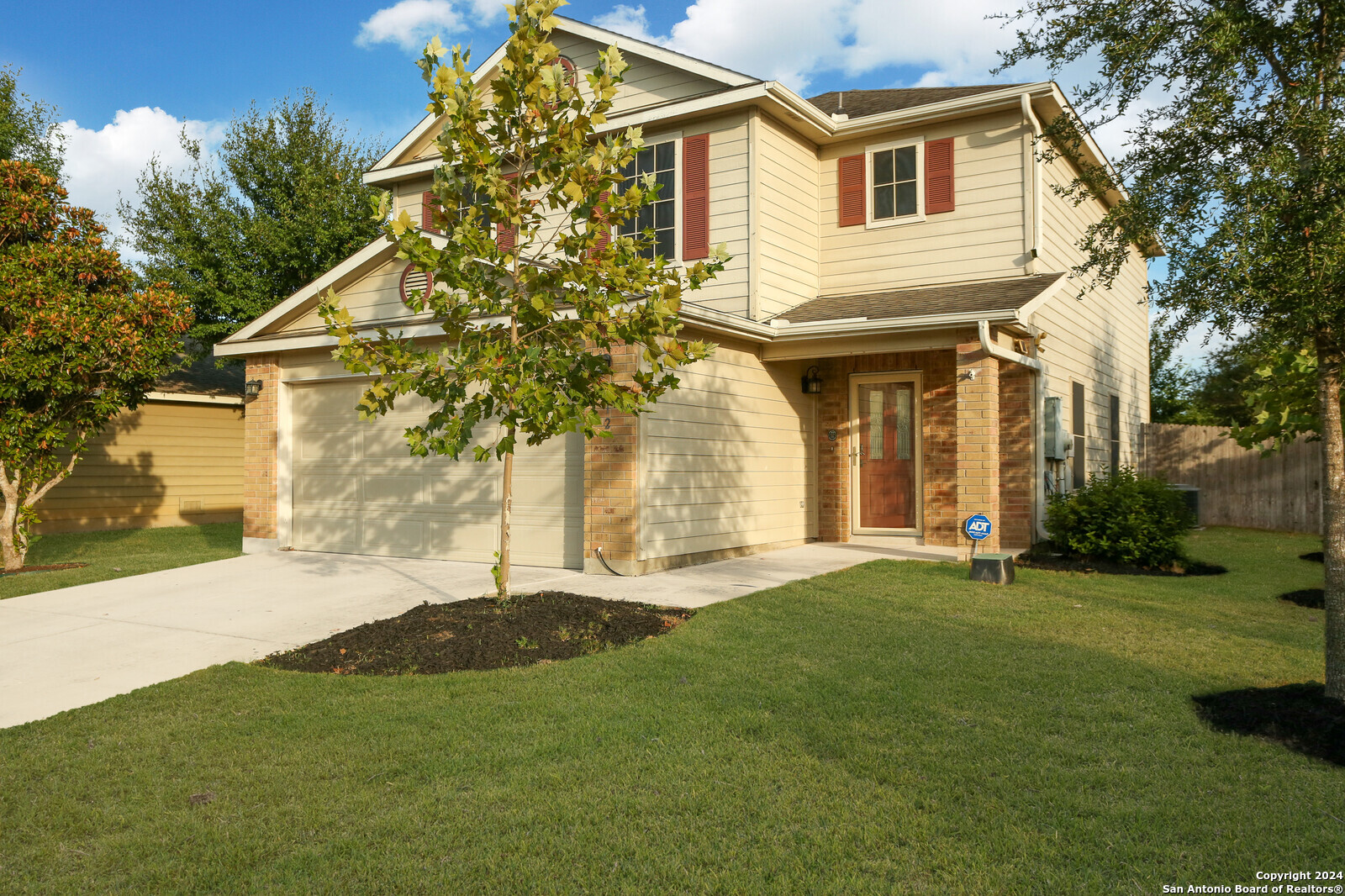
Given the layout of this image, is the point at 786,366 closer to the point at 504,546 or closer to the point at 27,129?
the point at 504,546

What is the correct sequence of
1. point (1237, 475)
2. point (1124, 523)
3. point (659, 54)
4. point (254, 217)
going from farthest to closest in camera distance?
1. point (254, 217)
2. point (1237, 475)
3. point (659, 54)
4. point (1124, 523)

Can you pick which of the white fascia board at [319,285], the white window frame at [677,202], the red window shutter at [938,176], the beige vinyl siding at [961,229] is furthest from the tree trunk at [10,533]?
the red window shutter at [938,176]

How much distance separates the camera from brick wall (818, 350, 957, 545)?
11430mm

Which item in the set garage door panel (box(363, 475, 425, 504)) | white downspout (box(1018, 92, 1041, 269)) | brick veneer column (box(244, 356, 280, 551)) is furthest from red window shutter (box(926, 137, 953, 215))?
brick veneer column (box(244, 356, 280, 551))

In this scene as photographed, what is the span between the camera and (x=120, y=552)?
12.4m

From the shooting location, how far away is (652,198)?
18.8 ft

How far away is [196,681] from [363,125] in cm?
1923

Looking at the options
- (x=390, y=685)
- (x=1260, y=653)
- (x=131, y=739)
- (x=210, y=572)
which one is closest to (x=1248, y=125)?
(x=1260, y=653)

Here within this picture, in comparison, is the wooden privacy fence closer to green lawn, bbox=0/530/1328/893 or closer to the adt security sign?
the adt security sign

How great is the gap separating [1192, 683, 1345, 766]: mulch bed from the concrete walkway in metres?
3.92

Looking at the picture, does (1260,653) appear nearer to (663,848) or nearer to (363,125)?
(663,848)

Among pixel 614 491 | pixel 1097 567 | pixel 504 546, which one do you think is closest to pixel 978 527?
pixel 1097 567

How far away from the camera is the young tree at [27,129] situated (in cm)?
1844

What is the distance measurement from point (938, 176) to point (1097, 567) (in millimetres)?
5322
